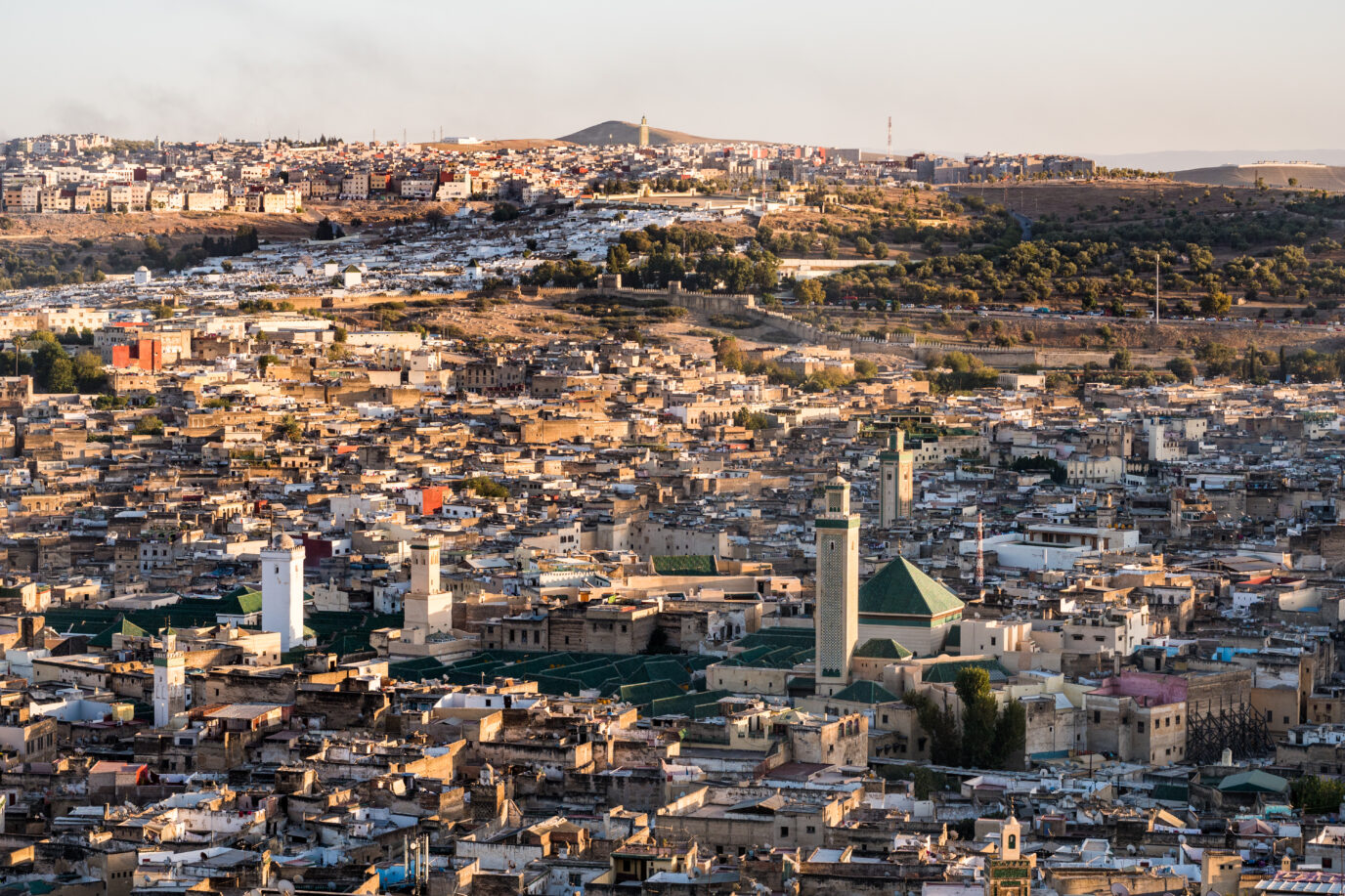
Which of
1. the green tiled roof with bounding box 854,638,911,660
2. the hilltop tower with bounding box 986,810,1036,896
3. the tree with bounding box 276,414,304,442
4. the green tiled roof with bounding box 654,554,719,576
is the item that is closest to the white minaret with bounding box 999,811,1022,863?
the hilltop tower with bounding box 986,810,1036,896

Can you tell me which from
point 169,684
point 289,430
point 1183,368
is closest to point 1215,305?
point 1183,368

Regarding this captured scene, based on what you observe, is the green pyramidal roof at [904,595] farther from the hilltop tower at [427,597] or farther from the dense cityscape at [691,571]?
the hilltop tower at [427,597]

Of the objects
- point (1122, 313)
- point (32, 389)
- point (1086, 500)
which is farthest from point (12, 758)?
point (1122, 313)

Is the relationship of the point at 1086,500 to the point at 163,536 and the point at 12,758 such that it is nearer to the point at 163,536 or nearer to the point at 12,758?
the point at 163,536

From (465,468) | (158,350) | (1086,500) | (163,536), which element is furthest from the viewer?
(158,350)

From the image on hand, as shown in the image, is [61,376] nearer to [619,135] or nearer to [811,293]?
[811,293]
